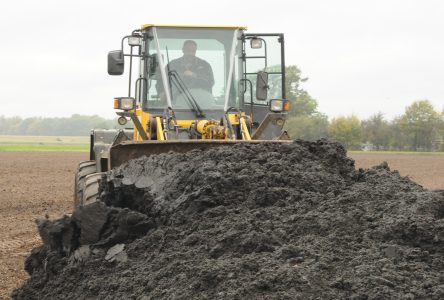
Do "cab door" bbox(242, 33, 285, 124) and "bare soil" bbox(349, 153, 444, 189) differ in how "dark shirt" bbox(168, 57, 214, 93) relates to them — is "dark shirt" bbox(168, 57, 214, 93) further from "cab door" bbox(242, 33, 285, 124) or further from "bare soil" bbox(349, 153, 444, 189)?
"bare soil" bbox(349, 153, 444, 189)

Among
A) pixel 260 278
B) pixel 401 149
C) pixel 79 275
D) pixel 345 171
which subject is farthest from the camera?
pixel 401 149

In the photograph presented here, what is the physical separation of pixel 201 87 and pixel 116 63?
3.50 feet

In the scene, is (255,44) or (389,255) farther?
(255,44)

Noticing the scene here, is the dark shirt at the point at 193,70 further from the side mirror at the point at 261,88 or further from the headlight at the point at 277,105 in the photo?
the headlight at the point at 277,105

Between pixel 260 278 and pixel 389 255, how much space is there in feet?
2.59

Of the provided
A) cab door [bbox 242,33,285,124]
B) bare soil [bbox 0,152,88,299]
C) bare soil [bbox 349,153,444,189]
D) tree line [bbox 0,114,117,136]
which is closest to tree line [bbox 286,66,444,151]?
bare soil [bbox 349,153,444,189]

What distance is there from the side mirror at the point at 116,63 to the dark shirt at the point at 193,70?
0.60m

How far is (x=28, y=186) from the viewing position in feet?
58.5

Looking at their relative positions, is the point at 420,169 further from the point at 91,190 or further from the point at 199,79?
the point at 91,190

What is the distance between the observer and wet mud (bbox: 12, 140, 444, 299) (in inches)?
140

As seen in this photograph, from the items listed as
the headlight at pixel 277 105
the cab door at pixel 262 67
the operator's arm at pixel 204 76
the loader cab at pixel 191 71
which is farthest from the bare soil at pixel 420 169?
the operator's arm at pixel 204 76

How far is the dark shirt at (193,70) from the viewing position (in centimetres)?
802

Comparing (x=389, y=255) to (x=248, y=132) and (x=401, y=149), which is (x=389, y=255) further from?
(x=401, y=149)

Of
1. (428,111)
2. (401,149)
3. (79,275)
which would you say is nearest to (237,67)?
(79,275)
